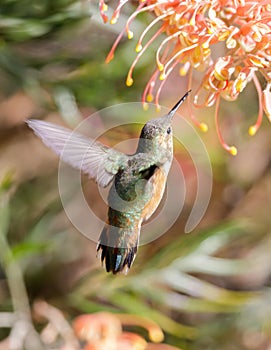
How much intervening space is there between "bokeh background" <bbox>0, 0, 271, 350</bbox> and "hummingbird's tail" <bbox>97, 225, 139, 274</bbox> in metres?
0.36

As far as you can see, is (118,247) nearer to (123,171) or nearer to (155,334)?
(123,171)

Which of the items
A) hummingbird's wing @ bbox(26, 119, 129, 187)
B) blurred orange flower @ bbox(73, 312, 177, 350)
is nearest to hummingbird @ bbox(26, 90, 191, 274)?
hummingbird's wing @ bbox(26, 119, 129, 187)

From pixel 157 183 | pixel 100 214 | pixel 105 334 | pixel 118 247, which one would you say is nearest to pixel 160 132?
pixel 157 183

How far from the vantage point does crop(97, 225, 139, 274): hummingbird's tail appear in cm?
117

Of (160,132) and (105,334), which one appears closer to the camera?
(160,132)

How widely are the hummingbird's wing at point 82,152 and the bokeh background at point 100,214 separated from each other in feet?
1.22

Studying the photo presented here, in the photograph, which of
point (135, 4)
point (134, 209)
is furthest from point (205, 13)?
point (134, 209)

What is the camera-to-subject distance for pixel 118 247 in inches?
46.4

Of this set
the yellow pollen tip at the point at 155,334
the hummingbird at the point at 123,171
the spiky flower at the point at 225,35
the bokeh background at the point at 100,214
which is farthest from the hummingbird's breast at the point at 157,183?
the yellow pollen tip at the point at 155,334

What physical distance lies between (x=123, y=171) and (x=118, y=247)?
107 millimetres

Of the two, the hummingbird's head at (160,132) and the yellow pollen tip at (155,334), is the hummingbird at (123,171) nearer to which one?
the hummingbird's head at (160,132)

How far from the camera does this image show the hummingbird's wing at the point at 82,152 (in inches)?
41.2

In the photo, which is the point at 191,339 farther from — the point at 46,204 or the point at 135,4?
the point at 135,4

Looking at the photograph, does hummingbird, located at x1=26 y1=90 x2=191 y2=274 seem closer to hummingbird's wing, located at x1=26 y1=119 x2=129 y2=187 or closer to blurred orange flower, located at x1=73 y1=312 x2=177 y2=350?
hummingbird's wing, located at x1=26 y1=119 x2=129 y2=187
